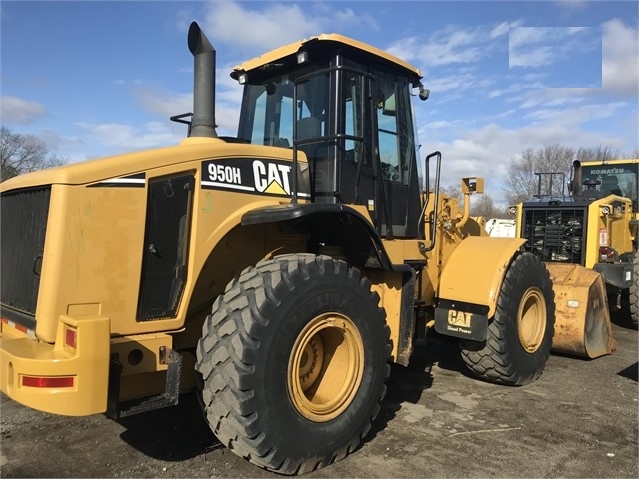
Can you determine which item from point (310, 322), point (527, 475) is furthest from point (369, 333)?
point (527, 475)

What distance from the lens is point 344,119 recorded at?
435 cm

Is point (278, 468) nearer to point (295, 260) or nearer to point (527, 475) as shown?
point (295, 260)

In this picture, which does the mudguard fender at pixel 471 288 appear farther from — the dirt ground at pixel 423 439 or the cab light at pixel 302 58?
the cab light at pixel 302 58

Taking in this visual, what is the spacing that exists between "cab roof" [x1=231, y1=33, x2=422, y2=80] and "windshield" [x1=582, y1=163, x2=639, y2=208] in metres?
7.00

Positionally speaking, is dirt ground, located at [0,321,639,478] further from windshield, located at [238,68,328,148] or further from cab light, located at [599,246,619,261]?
cab light, located at [599,246,619,261]

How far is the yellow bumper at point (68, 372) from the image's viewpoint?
283 cm

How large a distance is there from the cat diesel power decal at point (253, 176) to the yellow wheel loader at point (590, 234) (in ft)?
17.8

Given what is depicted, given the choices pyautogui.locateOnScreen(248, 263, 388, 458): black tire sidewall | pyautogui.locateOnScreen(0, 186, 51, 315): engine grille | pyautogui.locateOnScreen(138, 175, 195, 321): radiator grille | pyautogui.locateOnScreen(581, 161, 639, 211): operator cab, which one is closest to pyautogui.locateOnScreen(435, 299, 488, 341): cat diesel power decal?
pyautogui.locateOnScreen(248, 263, 388, 458): black tire sidewall

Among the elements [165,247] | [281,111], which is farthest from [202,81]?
[165,247]

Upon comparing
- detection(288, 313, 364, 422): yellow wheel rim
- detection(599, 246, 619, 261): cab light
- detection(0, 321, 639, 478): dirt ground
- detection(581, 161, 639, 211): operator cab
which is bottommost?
detection(0, 321, 639, 478): dirt ground

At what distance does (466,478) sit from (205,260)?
225cm

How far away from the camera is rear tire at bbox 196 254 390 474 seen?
3.20 meters

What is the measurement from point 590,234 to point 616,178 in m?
2.80

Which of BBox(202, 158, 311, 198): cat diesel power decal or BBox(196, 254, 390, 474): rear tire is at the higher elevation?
BBox(202, 158, 311, 198): cat diesel power decal
